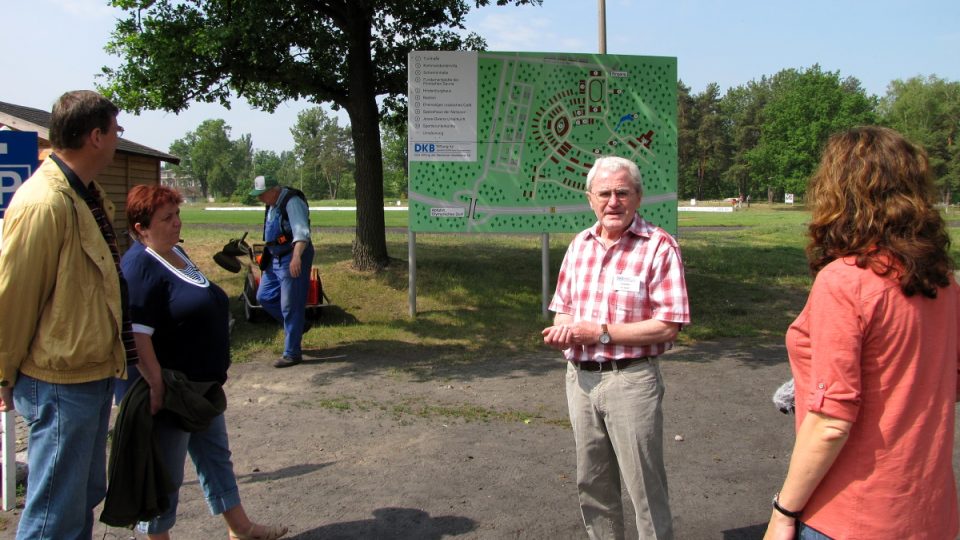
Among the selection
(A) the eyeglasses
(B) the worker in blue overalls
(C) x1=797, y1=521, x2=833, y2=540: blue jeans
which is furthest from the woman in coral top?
(B) the worker in blue overalls

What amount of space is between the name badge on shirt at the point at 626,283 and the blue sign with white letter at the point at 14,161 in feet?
11.2

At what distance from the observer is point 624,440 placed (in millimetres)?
3119

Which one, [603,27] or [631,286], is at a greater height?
[603,27]

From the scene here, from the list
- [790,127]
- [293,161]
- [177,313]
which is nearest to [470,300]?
[177,313]

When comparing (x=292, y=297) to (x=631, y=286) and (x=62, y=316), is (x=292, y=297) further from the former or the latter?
(x=631, y=286)

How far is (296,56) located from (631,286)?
31.0 ft

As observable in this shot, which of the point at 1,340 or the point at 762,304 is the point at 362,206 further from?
the point at 1,340

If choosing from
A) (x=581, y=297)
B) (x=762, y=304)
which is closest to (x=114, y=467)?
(x=581, y=297)

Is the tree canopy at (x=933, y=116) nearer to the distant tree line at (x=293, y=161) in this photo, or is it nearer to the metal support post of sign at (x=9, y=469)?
the distant tree line at (x=293, y=161)

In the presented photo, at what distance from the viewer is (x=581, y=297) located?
3295mm

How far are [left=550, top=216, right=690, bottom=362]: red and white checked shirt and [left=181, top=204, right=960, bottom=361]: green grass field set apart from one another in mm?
4910

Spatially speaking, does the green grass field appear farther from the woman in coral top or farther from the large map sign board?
the woman in coral top

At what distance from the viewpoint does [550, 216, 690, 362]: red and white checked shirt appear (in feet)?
10.2

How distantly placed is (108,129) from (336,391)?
165 inches
